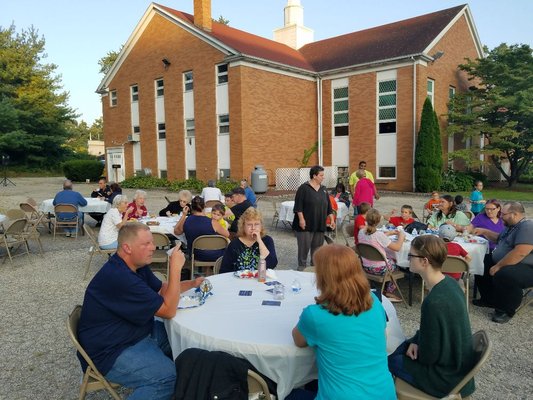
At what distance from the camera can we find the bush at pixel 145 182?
24219 millimetres

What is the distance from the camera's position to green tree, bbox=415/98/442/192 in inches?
774

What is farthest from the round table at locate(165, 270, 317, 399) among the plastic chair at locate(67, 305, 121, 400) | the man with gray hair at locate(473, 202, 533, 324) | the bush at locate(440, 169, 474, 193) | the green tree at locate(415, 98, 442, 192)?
the bush at locate(440, 169, 474, 193)

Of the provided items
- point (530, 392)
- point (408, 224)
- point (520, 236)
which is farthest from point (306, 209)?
point (530, 392)

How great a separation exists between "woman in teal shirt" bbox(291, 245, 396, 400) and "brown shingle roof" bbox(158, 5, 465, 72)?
19.6 meters

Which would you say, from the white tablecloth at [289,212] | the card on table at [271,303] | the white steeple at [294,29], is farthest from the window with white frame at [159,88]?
the card on table at [271,303]

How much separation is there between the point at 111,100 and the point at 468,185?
22.6 metres

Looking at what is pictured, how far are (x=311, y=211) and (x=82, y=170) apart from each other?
1098 inches

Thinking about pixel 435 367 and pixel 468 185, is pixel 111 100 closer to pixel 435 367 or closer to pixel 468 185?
pixel 468 185

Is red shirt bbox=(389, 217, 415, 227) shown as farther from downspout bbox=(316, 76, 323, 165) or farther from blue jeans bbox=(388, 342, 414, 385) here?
downspout bbox=(316, 76, 323, 165)

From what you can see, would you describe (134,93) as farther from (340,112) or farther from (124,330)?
(124,330)

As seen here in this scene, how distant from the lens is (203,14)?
2262cm

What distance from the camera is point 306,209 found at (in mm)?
6844

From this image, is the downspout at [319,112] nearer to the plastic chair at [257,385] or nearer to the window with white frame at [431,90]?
the window with white frame at [431,90]

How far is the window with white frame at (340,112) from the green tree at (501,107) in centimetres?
532
